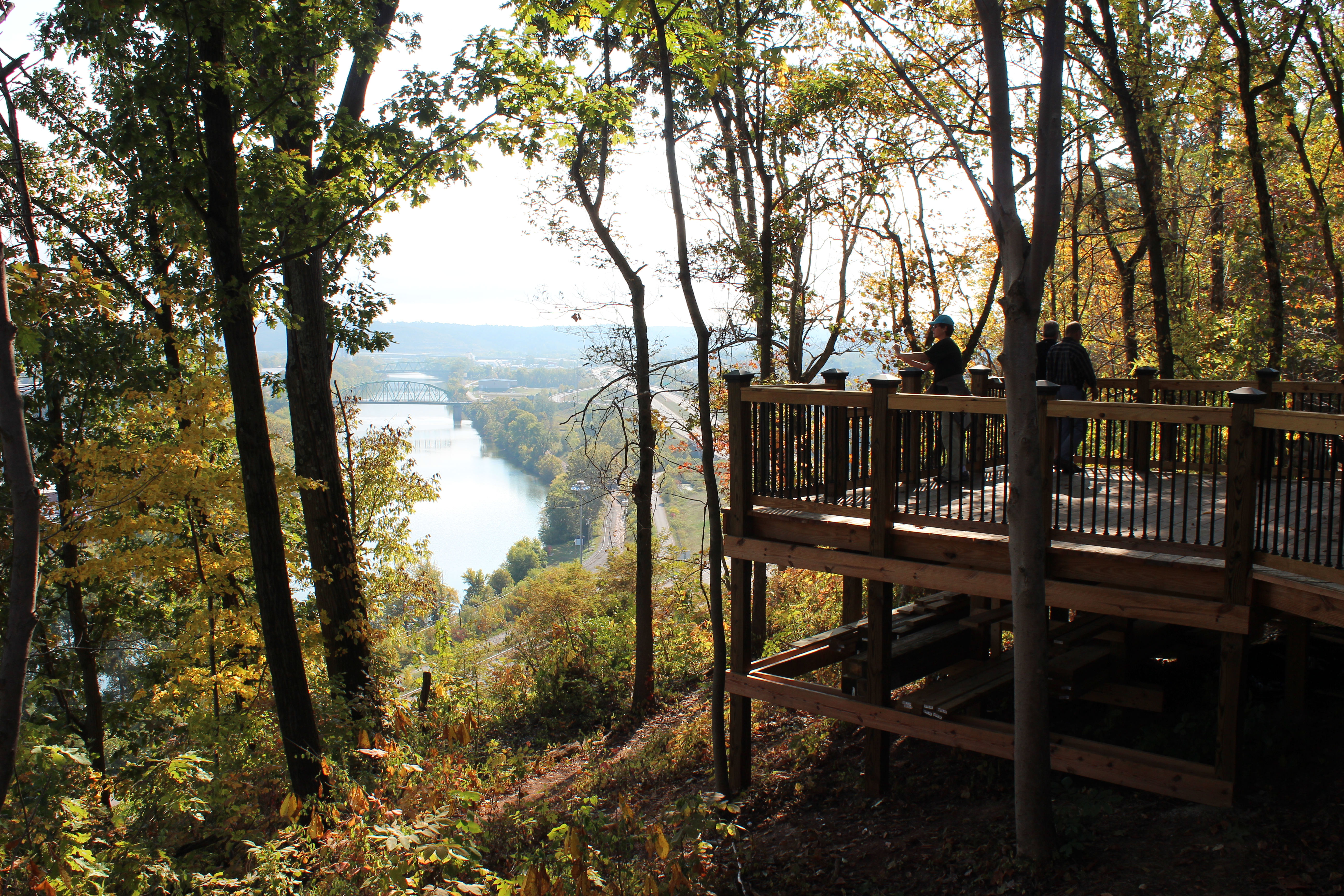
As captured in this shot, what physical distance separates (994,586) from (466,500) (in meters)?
107

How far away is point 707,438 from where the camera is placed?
7.47 m

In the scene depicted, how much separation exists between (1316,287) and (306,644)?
79.7 feet

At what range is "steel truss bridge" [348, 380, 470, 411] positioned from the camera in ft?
348

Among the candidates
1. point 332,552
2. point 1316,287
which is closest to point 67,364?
point 332,552

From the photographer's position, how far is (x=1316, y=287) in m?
20.4

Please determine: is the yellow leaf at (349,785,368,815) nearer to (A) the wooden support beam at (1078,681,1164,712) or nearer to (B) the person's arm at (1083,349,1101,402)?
(A) the wooden support beam at (1078,681,1164,712)

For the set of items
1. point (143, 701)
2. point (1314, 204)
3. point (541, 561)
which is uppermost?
point (1314, 204)

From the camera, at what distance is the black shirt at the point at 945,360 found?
7.98 metres

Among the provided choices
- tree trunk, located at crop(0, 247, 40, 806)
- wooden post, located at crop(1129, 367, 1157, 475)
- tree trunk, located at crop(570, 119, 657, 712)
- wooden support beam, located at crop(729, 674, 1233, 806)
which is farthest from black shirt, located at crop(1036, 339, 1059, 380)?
tree trunk, located at crop(0, 247, 40, 806)

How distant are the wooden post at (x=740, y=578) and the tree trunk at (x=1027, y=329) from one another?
2665 millimetres

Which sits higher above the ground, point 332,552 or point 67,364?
point 67,364

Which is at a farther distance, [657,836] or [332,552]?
[332,552]

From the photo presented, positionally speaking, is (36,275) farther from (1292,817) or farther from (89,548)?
(89,548)

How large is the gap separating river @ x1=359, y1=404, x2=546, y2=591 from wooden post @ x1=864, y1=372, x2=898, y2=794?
198ft
